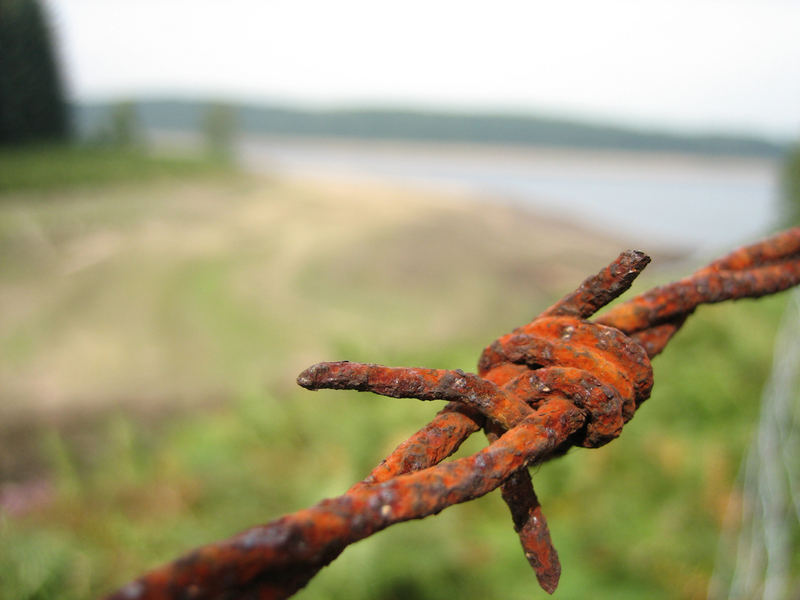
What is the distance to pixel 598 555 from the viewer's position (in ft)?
Result: 12.6

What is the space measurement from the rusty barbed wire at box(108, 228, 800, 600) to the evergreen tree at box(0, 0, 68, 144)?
25457mm

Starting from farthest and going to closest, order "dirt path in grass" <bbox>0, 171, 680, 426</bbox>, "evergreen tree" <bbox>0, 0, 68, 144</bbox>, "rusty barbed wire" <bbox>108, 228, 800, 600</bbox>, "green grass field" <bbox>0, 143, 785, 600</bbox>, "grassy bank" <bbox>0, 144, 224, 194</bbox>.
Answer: "evergreen tree" <bbox>0, 0, 68, 144</bbox> → "grassy bank" <bbox>0, 144, 224, 194</bbox> → "dirt path in grass" <bbox>0, 171, 680, 426</bbox> → "green grass field" <bbox>0, 143, 785, 600</bbox> → "rusty barbed wire" <bbox>108, 228, 800, 600</bbox>

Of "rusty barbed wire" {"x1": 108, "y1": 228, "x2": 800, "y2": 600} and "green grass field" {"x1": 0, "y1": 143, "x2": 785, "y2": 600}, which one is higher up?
"rusty barbed wire" {"x1": 108, "y1": 228, "x2": 800, "y2": 600}

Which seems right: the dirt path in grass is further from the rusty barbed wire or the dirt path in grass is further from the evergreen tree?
the evergreen tree

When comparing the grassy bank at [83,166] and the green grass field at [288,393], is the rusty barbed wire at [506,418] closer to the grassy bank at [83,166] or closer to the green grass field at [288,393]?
the green grass field at [288,393]

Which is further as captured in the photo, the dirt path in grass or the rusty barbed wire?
the dirt path in grass

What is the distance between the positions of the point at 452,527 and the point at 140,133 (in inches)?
1137

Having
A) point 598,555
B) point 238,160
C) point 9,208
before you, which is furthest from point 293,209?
point 598,555

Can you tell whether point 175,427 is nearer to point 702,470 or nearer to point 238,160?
point 702,470

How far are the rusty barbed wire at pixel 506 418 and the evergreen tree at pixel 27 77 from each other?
25.5 meters

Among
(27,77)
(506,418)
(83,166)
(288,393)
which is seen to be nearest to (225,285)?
(288,393)

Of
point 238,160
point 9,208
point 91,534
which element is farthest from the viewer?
point 238,160

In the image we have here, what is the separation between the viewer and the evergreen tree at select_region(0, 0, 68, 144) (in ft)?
70.1

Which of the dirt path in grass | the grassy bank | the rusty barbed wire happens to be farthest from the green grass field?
the rusty barbed wire
